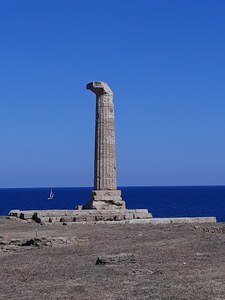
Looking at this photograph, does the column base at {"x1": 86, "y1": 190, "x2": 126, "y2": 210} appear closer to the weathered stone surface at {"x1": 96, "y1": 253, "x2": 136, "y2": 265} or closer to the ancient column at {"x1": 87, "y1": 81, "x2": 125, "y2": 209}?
the ancient column at {"x1": 87, "y1": 81, "x2": 125, "y2": 209}

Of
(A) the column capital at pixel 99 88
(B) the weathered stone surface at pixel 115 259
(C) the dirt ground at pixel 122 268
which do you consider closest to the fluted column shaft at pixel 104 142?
(A) the column capital at pixel 99 88

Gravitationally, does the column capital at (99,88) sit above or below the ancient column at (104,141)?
above

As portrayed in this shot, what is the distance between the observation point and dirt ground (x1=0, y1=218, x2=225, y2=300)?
10.4m

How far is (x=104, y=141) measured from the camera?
2945 cm

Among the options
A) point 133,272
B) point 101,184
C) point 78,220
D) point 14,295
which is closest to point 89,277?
point 133,272

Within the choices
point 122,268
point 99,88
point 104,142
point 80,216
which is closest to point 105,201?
point 80,216

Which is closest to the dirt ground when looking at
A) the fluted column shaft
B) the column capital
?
the fluted column shaft

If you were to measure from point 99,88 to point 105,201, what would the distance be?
5556mm

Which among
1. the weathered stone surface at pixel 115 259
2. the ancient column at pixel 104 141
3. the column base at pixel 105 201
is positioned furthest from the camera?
the ancient column at pixel 104 141

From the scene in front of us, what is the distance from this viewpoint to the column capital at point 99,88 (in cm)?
2925

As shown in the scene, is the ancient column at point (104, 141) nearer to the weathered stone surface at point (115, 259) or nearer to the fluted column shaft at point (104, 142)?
the fluted column shaft at point (104, 142)

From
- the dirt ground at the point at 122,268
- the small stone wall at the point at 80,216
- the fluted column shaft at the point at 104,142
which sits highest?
the fluted column shaft at the point at 104,142

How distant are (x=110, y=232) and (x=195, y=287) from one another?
10.4 metres

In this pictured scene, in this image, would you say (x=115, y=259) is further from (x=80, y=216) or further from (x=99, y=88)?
(x=99, y=88)
